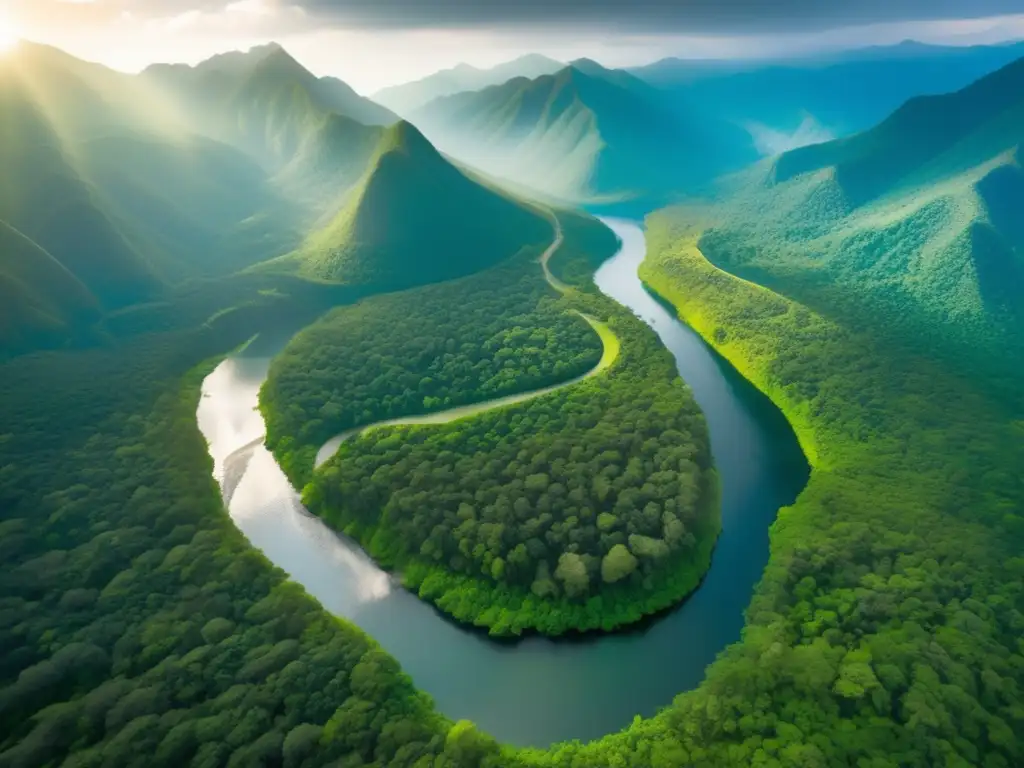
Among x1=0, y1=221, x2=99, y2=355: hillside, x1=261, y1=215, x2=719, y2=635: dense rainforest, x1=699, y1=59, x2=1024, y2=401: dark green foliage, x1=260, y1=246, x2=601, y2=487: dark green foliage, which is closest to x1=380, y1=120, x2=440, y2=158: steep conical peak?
x1=260, y1=246, x2=601, y2=487: dark green foliage

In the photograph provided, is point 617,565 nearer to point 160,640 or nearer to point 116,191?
point 160,640

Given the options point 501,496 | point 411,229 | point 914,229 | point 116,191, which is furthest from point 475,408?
point 116,191

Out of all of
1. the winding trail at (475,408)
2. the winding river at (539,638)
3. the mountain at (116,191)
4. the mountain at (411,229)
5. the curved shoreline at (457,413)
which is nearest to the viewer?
the winding river at (539,638)

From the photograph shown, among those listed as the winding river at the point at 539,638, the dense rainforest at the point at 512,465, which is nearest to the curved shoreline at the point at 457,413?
the dense rainforest at the point at 512,465

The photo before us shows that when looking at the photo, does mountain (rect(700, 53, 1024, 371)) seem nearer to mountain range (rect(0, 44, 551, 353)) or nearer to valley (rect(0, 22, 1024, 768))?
valley (rect(0, 22, 1024, 768))

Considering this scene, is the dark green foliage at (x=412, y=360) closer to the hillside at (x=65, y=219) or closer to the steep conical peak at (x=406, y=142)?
the hillside at (x=65, y=219)

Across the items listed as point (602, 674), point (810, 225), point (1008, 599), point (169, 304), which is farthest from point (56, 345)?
point (810, 225)
